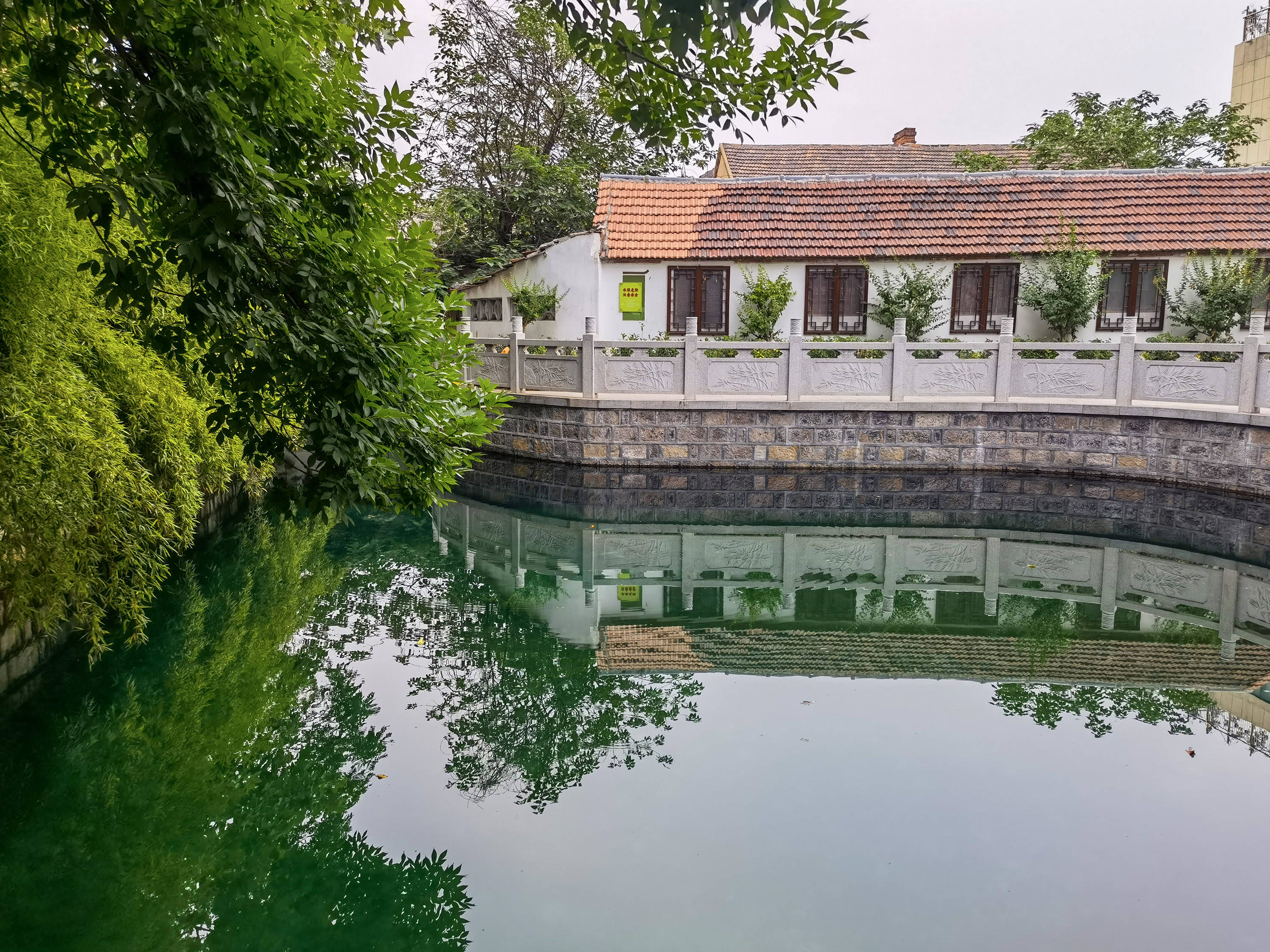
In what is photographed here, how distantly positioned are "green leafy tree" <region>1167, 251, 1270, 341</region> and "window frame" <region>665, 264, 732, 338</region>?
625cm

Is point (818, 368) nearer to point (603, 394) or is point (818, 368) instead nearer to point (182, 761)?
point (603, 394)

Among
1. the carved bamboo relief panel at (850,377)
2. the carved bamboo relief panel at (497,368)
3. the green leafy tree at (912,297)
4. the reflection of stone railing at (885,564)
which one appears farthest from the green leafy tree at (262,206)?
the green leafy tree at (912,297)

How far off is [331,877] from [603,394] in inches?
359

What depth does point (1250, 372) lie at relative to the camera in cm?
1065

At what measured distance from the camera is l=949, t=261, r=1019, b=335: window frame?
15453mm

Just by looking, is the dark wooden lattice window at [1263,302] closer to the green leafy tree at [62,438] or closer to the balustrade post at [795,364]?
the balustrade post at [795,364]

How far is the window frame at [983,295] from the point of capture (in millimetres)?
15453

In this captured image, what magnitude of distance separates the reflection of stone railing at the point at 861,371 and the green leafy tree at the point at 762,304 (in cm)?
240

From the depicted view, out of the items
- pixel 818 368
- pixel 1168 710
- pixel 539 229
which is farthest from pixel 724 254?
pixel 1168 710

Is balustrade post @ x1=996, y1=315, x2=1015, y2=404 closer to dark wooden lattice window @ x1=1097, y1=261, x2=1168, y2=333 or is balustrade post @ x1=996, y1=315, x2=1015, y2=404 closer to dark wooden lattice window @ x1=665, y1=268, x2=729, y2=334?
dark wooden lattice window @ x1=1097, y1=261, x2=1168, y2=333

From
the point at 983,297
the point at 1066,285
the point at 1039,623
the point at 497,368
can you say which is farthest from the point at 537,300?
the point at 1039,623

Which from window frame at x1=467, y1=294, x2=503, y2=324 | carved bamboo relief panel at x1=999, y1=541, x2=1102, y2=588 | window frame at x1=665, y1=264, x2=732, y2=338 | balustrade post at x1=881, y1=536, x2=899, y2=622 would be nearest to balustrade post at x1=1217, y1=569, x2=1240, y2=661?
carved bamboo relief panel at x1=999, y1=541, x2=1102, y2=588

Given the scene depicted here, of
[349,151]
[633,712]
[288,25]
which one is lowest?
[633,712]

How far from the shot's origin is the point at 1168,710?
5.72 m
